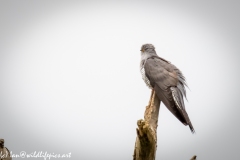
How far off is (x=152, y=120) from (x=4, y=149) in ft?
9.07

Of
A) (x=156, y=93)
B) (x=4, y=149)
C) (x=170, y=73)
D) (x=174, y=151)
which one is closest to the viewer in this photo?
(x=4, y=149)

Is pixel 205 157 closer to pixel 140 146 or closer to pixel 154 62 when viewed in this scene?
pixel 154 62

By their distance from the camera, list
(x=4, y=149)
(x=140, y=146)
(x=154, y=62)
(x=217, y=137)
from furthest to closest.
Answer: (x=217, y=137) < (x=154, y=62) < (x=140, y=146) < (x=4, y=149)

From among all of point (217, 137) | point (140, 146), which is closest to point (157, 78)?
point (140, 146)

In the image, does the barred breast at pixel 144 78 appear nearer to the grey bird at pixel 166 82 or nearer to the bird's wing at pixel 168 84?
the grey bird at pixel 166 82

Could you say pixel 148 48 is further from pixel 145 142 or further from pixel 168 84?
pixel 145 142

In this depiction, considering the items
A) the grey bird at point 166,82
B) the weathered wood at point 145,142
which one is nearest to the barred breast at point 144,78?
the grey bird at point 166,82

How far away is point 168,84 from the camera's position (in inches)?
351

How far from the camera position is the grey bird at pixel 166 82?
808 cm

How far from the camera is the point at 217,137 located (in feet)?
349

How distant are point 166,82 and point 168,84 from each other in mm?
135

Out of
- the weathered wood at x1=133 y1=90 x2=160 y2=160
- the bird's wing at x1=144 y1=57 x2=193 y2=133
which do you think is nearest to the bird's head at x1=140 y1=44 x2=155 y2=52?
the bird's wing at x1=144 y1=57 x2=193 y2=133

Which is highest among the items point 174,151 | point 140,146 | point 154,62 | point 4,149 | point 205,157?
point 174,151

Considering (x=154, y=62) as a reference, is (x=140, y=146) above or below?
below
